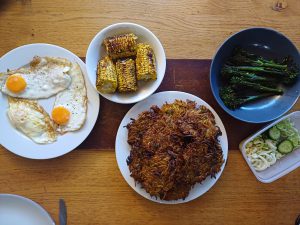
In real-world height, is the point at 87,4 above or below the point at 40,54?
above

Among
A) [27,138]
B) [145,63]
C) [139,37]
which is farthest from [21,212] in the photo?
[139,37]

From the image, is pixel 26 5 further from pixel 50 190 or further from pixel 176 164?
pixel 176 164

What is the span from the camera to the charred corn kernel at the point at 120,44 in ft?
7.99

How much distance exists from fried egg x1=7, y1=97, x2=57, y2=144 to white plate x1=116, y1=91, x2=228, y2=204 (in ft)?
1.66

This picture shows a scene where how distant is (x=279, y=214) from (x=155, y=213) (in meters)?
0.97

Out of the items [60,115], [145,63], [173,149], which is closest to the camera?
[173,149]

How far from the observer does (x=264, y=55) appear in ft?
8.61

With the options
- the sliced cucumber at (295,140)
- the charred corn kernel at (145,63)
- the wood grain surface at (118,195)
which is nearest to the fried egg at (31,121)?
the wood grain surface at (118,195)

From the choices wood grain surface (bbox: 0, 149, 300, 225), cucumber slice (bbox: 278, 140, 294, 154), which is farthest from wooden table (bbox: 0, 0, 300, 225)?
cucumber slice (bbox: 278, 140, 294, 154)

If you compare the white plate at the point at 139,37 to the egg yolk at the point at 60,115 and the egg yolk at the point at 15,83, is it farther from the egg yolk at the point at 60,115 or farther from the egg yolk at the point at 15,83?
the egg yolk at the point at 15,83

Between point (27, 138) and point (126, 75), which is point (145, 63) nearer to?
point (126, 75)

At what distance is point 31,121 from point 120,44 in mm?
864

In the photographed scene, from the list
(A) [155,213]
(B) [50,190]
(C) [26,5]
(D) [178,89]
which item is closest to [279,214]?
(A) [155,213]

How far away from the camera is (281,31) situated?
2.70 meters
